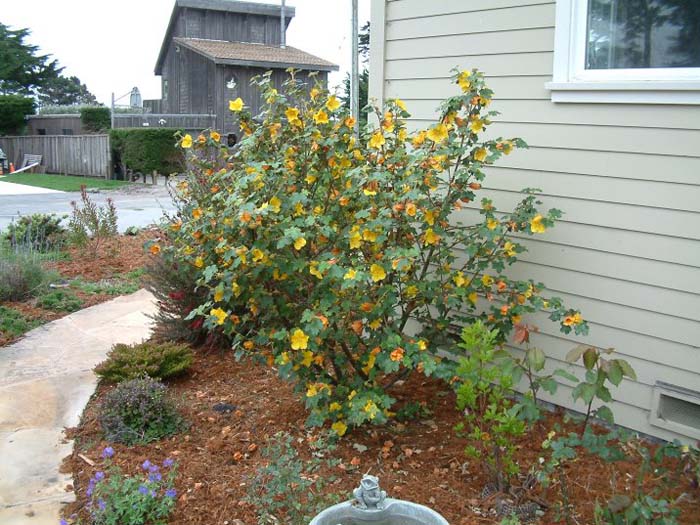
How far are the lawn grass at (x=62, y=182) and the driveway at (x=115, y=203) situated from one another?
2.17 ft

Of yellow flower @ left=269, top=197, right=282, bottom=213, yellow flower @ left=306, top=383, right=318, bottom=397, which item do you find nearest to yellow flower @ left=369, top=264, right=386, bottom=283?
yellow flower @ left=269, top=197, right=282, bottom=213

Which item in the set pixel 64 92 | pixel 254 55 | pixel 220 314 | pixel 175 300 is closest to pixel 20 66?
pixel 64 92

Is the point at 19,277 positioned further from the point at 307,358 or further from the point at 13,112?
the point at 13,112

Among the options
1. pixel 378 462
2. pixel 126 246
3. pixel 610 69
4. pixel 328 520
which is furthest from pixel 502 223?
pixel 126 246

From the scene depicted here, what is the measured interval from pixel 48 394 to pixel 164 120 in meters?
21.1

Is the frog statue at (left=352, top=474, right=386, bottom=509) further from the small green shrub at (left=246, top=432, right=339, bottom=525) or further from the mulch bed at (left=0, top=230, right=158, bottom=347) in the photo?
the mulch bed at (left=0, top=230, right=158, bottom=347)

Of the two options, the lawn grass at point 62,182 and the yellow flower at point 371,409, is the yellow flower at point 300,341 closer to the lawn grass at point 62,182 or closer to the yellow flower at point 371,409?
the yellow flower at point 371,409

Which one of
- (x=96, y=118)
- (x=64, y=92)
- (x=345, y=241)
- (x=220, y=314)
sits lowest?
(x=220, y=314)

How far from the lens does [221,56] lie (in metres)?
25.0

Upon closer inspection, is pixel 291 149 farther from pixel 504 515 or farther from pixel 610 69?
pixel 504 515

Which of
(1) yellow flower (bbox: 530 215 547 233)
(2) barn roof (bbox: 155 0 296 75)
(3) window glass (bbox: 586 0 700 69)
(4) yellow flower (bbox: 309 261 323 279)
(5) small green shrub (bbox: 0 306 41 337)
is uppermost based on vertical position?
(2) barn roof (bbox: 155 0 296 75)

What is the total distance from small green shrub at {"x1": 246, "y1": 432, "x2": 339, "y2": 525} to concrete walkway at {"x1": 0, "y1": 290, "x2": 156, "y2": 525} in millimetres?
866

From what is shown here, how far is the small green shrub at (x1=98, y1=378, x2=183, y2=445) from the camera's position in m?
3.61

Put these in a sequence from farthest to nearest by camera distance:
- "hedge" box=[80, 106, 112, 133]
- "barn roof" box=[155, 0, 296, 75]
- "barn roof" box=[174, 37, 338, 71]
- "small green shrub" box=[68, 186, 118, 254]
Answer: "barn roof" box=[155, 0, 296, 75] → "hedge" box=[80, 106, 112, 133] → "barn roof" box=[174, 37, 338, 71] → "small green shrub" box=[68, 186, 118, 254]
